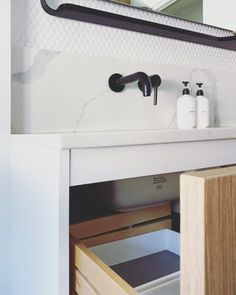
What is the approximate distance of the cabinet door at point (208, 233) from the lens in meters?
0.27

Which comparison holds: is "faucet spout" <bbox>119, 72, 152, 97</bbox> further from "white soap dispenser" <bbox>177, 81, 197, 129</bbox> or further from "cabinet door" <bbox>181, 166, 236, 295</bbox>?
"cabinet door" <bbox>181, 166, 236, 295</bbox>

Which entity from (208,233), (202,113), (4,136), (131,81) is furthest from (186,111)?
(208,233)

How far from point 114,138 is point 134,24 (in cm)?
58

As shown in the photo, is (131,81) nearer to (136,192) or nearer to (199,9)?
(136,192)

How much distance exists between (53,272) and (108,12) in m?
0.81

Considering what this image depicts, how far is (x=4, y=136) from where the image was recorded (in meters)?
0.82

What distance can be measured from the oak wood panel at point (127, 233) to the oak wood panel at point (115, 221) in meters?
0.02

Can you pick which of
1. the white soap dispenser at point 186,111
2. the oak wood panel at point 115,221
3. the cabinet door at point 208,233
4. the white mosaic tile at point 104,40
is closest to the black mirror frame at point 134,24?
the white mosaic tile at point 104,40

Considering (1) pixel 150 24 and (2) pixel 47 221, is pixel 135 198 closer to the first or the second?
(2) pixel 47 221

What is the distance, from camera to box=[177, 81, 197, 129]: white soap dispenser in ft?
3.57

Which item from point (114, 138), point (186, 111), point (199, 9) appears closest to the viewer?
point (114, 138)

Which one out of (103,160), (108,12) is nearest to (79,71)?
(108,12)

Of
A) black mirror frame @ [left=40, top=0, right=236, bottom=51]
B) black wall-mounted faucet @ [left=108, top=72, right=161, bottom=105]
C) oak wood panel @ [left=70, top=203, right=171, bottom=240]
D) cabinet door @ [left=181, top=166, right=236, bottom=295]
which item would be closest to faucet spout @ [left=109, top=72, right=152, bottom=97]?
black wall-mounted faucet @ [left=108, top=72, right=161, bottom=105]

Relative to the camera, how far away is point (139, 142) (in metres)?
0.66
